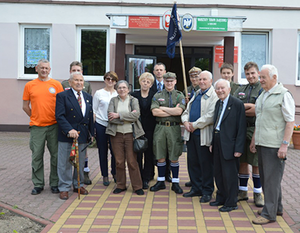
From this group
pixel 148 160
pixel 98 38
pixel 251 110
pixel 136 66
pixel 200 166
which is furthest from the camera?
pixel 98 38

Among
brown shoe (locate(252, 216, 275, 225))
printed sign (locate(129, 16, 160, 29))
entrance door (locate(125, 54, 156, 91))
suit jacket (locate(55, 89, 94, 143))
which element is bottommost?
brown shoe (locate(252, 216, 275, 225))

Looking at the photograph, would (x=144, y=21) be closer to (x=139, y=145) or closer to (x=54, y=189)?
(x=139, y=145)

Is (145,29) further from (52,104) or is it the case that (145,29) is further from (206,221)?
(206,221)

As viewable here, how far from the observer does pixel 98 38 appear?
13.2 metres

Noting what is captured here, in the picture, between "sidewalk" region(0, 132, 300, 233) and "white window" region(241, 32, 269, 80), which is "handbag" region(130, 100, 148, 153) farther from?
"white window" region(241, 32, 269, 80)

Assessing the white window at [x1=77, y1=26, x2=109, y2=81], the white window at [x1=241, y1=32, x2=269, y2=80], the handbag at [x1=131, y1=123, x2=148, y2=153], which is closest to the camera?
the handbag at [x1=131, y1=123, x2=148, y2=153]

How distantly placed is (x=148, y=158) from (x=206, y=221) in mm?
1999

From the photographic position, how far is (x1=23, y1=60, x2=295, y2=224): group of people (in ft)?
18.1

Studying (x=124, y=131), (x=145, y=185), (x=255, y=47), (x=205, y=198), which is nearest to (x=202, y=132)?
(x=205, y=198)

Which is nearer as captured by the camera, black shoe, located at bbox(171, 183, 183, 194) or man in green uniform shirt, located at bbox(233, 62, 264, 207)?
man in green uniform shirt, located at bbox(233, 62, 264, 207)

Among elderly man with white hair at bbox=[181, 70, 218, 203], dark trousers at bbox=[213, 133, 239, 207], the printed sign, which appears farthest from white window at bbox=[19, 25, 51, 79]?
dark trousers at bbox=[213, 133, 239, 207]

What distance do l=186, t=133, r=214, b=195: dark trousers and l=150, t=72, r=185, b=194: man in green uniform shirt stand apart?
10.5 inches

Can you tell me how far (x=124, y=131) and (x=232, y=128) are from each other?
5.82ft

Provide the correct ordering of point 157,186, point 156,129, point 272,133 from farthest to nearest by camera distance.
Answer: point 157,186, point 156,129, point 272,133
